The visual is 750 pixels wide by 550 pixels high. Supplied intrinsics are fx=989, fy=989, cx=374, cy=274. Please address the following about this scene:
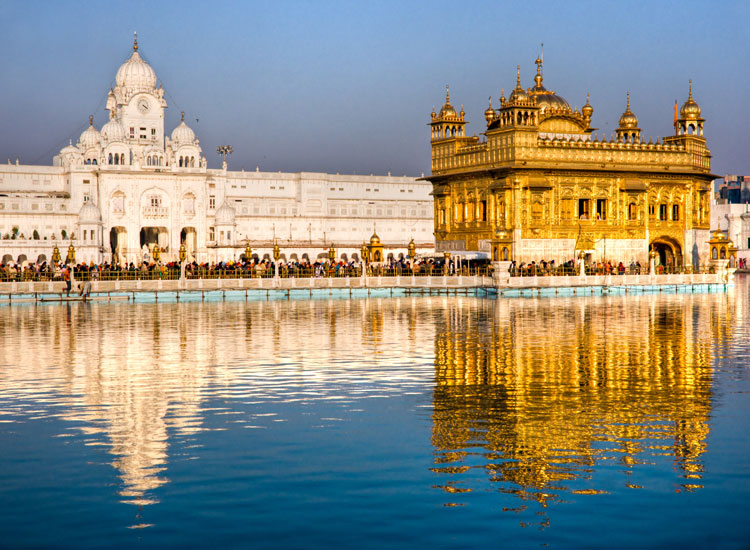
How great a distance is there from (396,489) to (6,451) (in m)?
4.47

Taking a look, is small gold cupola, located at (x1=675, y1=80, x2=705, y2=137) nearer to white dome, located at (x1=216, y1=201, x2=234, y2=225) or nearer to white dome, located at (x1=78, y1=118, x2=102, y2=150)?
white dome, located at (x1=216, y1=201, x2=234, y2=225)

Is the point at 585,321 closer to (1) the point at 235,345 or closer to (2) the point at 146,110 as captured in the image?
(1) the point at 235,345

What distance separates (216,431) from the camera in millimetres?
11594

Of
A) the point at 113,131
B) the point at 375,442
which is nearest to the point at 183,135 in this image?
the point at 113,131

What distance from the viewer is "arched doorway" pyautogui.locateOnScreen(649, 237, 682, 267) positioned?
52.3 m

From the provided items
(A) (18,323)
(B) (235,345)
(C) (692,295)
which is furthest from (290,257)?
(B) (235,345)

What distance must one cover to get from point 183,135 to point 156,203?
361 inches

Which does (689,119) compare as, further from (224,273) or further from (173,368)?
(173,368)

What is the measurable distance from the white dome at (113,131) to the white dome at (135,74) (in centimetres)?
496

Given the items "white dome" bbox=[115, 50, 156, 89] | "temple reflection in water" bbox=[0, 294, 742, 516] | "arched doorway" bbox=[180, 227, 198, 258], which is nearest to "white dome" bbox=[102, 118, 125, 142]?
"white dome" bbox=[115, 50, 156, 89]

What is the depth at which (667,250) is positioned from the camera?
53375 mm

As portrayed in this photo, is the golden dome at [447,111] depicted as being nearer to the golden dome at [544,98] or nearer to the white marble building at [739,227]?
the golden dome at [544,98]

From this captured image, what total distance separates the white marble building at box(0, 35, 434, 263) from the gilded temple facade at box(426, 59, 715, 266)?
35.1 metres

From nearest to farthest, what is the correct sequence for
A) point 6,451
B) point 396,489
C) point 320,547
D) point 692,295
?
point 320,547 → point 396,489 → point 6,451 → point 692,295
